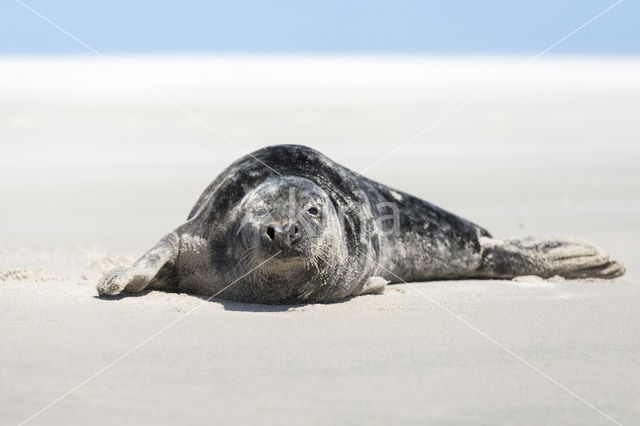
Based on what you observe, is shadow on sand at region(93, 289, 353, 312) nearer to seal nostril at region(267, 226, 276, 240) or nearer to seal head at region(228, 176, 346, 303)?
seal head at region(228, 176, 346, 303)

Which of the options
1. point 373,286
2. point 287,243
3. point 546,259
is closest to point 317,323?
point 287,243

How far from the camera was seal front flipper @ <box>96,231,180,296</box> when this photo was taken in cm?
443

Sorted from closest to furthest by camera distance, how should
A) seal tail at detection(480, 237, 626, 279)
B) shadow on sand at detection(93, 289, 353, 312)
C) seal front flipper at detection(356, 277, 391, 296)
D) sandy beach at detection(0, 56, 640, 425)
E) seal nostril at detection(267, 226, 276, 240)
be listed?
sandy beach at detection(0, 56, 640, 425)
seal nostril at detection(267, 226, 276, 240)
shadow on sand at detection(93, 289, 353, 312)
seal front flipper at detection(356, 277, 391, 296)
seal tail at detection(480, 237, 626, 279)

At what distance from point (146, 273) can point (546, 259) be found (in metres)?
2.76

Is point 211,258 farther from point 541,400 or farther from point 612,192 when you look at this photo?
point 612,192

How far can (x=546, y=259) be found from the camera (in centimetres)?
600

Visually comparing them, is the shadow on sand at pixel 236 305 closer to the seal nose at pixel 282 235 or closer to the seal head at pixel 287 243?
the seal head at pixel 287 243

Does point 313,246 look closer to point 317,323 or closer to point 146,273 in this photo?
point 317,323

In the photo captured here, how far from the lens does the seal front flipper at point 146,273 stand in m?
4.43

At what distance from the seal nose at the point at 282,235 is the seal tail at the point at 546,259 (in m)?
2.19

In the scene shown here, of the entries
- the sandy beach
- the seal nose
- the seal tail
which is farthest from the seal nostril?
the seal tail

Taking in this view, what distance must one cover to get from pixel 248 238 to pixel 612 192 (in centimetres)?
719

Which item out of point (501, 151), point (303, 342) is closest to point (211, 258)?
point (303, 342)

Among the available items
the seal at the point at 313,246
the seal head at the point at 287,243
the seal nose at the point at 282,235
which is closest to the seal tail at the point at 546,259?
the seal at the point at 313,246
